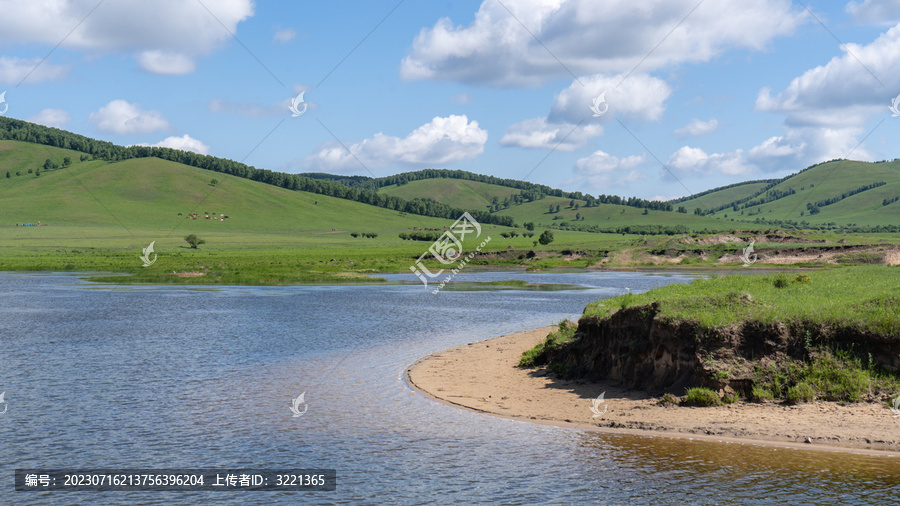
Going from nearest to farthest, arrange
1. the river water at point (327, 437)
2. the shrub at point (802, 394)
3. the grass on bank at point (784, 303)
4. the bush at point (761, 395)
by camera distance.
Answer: the river water at point (327, 437), the shrub at point (802, 394), the bush at point (761, 395), the grass on bank at point (784, 303)

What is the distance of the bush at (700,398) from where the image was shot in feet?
64.1

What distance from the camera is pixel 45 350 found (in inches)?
1268

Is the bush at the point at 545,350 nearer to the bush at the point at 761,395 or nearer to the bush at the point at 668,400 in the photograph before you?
the bush at the point at 668,400

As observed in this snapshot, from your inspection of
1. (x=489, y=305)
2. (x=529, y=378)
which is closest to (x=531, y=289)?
(x=489, y=305)

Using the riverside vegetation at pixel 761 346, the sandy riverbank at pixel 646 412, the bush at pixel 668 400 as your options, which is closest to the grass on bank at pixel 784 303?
the riverside vegetation at pixel 761 346

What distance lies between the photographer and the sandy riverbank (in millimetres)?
17156

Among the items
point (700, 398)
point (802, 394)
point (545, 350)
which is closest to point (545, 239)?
point (545, 350)

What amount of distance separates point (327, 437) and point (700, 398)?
33.5 ft

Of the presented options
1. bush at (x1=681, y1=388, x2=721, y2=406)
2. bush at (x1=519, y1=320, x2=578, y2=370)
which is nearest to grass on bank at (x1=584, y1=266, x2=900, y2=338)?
bush at (x1=519, y1=320, x2=578, y2=370)

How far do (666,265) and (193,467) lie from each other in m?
110

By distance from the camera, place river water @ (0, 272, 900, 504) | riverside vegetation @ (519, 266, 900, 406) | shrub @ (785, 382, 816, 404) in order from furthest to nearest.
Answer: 1. riverside vegetation @ (519, 266, 900, 406)
2. shrub @ (785, 382, 816, 404)
3. river water @ (0, 272, 900, 504)

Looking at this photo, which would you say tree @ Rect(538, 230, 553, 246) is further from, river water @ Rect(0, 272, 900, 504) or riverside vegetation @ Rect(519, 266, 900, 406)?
riverside vegetation @ Rect(519, 266, 900, 406)

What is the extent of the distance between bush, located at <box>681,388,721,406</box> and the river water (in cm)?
238

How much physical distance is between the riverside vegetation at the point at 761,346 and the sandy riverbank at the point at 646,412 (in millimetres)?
534
